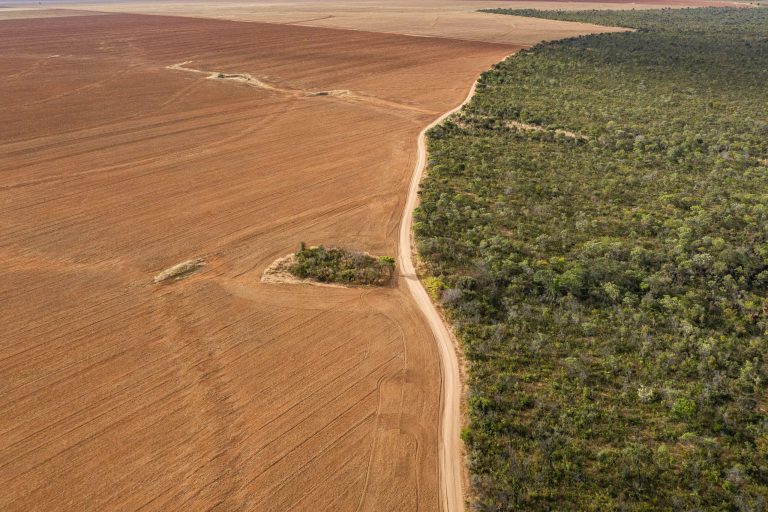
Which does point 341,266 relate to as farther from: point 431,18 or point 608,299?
point 431,18

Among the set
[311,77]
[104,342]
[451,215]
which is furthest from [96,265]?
[311,77]

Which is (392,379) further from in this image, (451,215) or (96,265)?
(96,265)

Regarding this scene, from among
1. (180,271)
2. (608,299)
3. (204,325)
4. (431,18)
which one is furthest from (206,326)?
(431,18)

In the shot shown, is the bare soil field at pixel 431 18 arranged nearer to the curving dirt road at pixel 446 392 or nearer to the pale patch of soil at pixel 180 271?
the curving dirt road at pixel 446 392

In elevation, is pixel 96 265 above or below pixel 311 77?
below

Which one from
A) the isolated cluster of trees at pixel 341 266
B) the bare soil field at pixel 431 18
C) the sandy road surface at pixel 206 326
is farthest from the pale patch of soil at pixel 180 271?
the bare soil field at pixel 431 18
